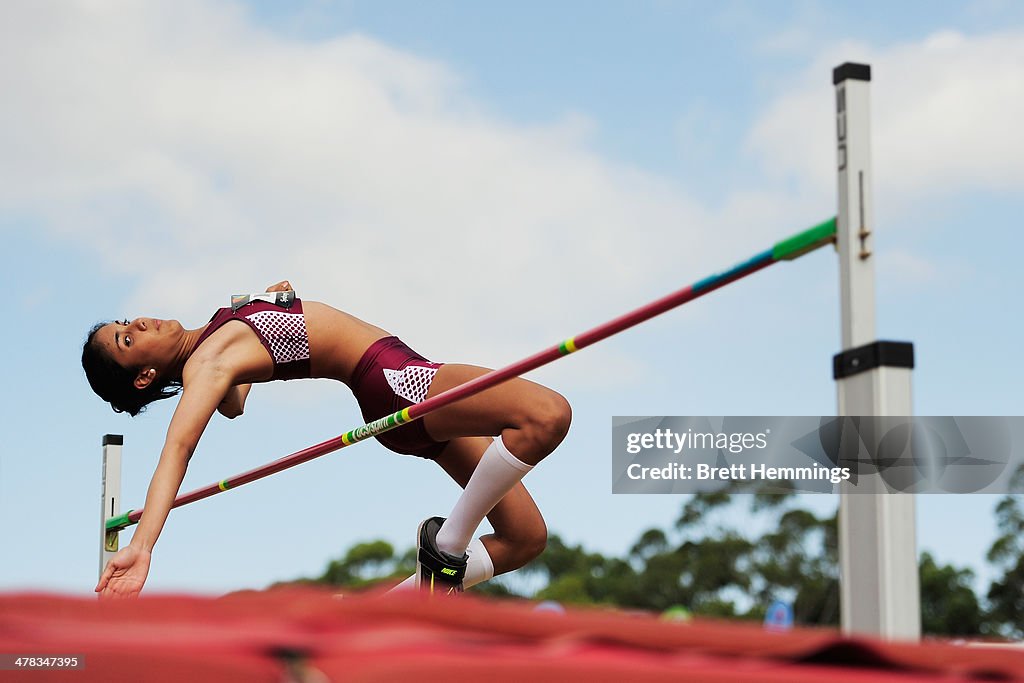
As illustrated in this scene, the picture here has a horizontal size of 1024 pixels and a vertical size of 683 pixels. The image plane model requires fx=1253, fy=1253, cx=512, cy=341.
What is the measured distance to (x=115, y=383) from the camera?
3.25 m

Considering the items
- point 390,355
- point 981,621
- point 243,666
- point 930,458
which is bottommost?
point 981,621

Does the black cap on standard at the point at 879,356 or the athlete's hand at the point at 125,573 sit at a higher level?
the black cap on standard at the point at 879,356

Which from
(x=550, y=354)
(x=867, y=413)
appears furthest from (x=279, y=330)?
(x=867, y=413)

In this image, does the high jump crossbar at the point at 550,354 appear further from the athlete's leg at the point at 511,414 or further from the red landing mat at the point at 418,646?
the red landing mat at the point at 418,646

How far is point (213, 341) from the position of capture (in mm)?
2994

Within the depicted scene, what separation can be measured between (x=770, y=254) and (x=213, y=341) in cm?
→ 149

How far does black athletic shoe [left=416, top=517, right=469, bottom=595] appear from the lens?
309 centimetres

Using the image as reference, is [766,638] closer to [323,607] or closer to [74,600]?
[323,607]

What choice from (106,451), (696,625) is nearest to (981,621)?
(106,451)


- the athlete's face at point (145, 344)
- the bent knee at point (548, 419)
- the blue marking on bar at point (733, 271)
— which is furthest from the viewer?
the athlete's face at point (145, 344)

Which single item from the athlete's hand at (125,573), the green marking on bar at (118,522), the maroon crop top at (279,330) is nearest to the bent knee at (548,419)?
the maroon crop top at (279,330)

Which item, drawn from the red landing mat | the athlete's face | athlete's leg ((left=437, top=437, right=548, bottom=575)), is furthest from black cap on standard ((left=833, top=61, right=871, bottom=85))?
the athlete's face

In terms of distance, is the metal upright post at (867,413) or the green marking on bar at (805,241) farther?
the green marking on bar at (805,241)

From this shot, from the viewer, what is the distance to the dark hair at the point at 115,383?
3.22m
